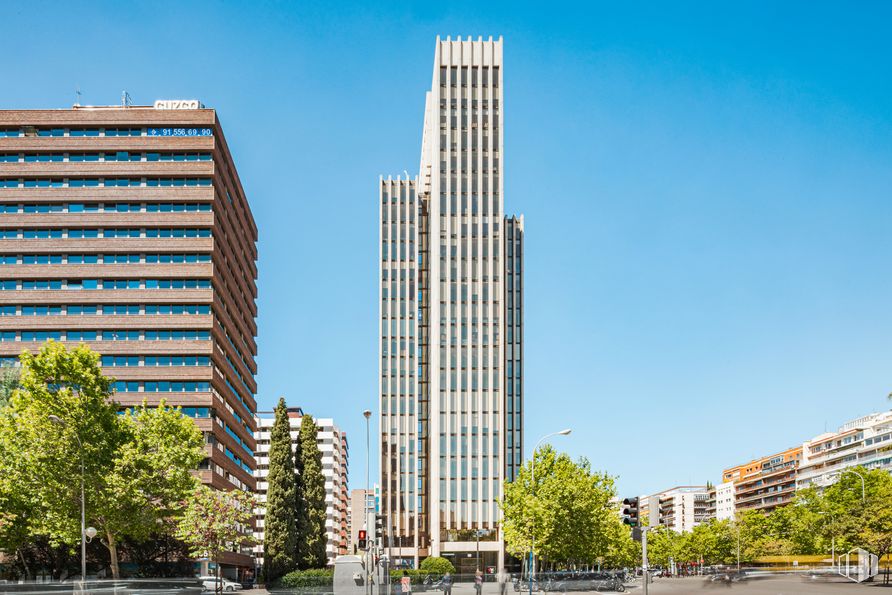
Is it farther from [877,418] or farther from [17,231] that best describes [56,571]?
[877,418]

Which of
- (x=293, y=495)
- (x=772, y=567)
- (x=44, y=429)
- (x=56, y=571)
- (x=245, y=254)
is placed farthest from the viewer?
(x=245, y=254)

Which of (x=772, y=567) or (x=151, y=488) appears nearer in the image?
(x=772, y=567)

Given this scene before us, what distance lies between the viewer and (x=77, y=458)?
54969 millimetres

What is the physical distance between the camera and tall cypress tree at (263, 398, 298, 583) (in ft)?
237

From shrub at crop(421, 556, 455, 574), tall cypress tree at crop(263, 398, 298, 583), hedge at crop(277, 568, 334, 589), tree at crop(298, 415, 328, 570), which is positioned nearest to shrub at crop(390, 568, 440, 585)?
shrub at crop(421, 556, 455, 574)

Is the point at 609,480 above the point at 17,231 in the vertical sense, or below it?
below

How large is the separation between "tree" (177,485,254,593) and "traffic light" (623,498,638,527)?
39.1 metres

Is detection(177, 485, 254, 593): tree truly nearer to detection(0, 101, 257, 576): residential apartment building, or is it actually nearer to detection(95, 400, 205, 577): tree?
detection(95, 400, 205, 577): tree

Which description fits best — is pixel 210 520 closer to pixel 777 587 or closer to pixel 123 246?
pixel 123 246

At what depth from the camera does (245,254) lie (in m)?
117

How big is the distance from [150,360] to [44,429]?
112 feet

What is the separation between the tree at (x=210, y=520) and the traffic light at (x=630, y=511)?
3911 centimetres

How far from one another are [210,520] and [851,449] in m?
148

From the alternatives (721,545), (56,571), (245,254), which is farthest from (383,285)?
(721,545)
